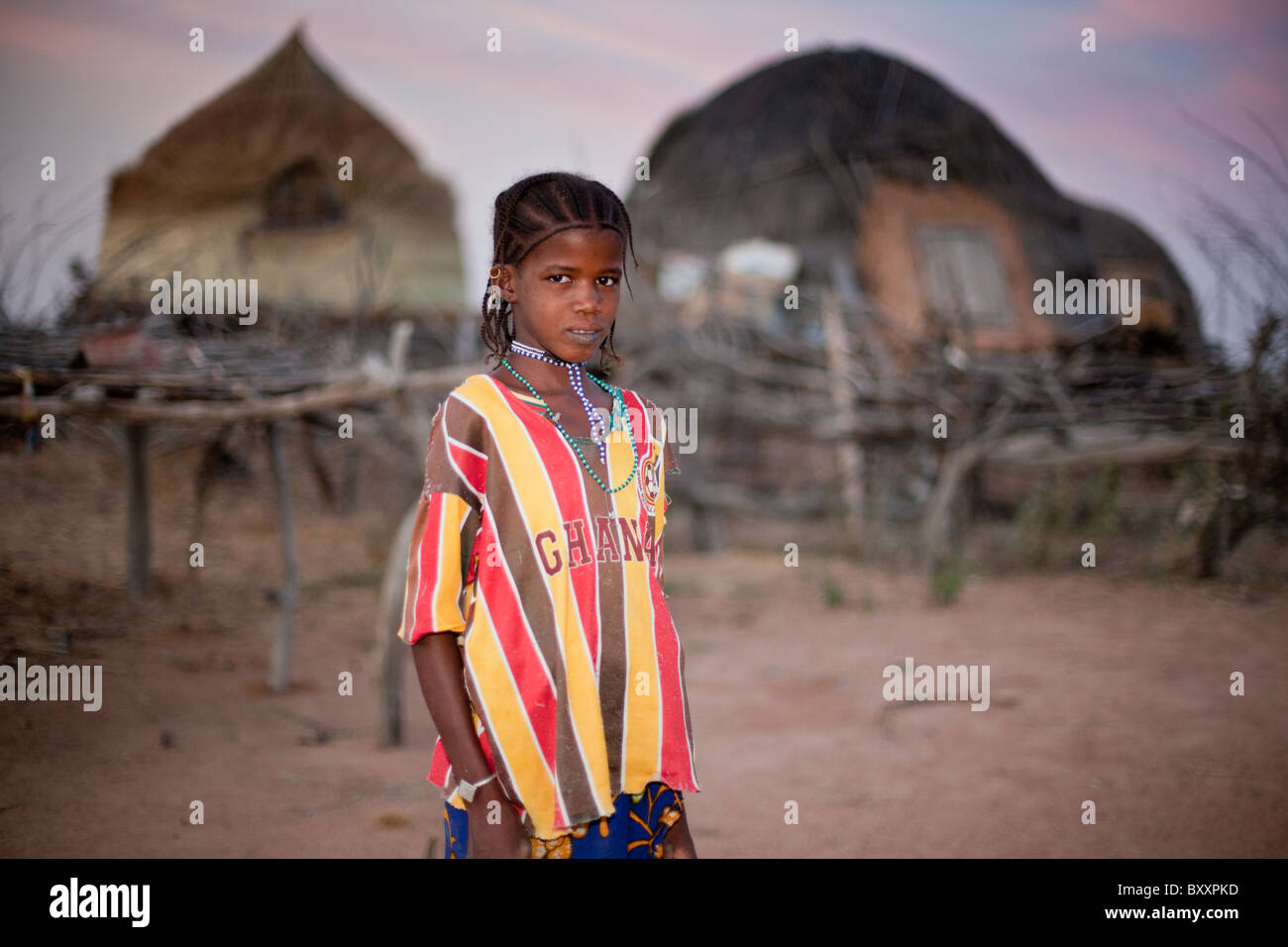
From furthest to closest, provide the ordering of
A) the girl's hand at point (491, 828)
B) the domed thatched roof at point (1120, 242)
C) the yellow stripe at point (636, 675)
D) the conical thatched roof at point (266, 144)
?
the domed thatched roof at point (1120, 242) < the conical thatched roof at point (266, 144) < the yellow stripe at point (636, 675) < the girl's hand at point (491, 828)

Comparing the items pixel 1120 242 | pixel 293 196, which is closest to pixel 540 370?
pixel 293 196

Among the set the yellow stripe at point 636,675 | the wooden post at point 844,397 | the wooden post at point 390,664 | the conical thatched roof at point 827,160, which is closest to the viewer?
the yellow stripe at point 636,675

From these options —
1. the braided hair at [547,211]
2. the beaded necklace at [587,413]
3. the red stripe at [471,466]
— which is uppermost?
the braided hair at [547,211]

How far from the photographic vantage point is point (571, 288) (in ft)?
4.51

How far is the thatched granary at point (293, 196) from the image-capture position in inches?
409

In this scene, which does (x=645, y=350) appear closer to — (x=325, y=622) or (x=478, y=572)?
(x=325, y=622)

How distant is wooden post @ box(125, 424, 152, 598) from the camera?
6109 millimetres

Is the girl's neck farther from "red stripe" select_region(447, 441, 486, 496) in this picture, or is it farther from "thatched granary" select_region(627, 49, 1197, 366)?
"thatched granary" select_region(627, 49, 1197, 366)

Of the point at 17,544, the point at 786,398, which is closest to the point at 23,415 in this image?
the point at 17,544

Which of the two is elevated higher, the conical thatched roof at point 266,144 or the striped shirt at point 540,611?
the conical thatched roof at point 266,144

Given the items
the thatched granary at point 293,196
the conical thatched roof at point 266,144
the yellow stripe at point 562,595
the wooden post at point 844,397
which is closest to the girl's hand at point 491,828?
the yellow stripe at point 562,595

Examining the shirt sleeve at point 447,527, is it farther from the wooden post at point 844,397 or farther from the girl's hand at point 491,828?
the wooden post at point 844,397

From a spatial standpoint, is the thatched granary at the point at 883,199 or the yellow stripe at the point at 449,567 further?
the thatched granary at the point at 883,199

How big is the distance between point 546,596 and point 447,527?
18 cm
